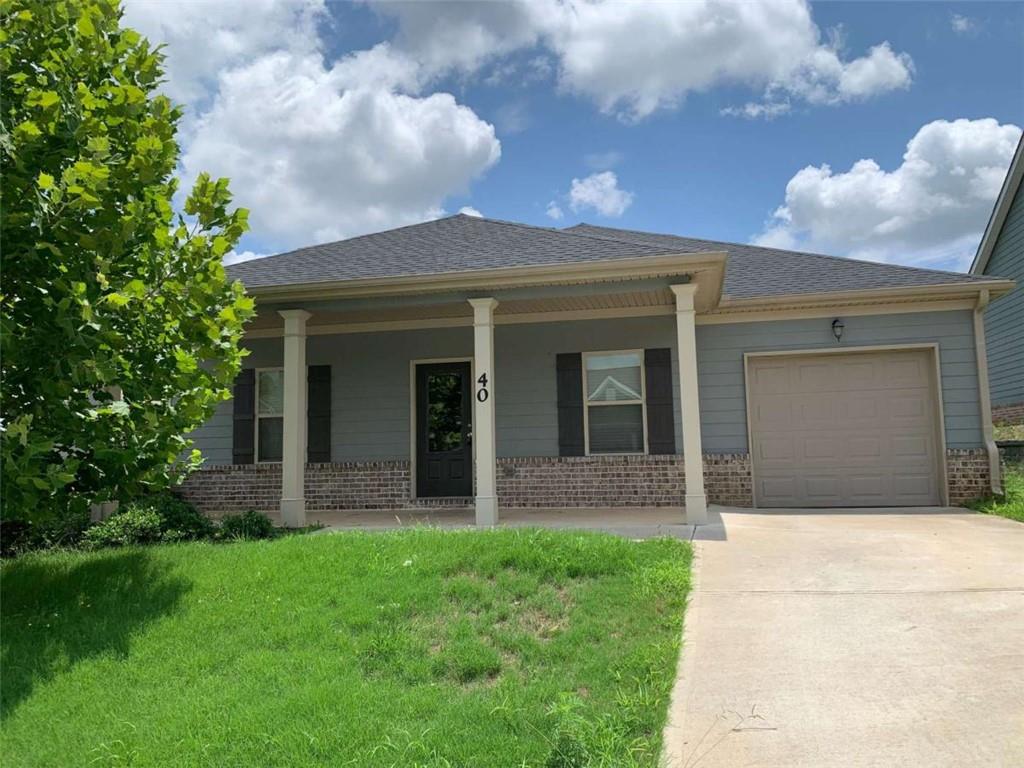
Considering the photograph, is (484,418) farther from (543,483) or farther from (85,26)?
(85,26)

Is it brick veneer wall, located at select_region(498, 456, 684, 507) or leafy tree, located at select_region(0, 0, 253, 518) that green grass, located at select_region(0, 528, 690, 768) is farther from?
brick veneer wall, located at select_region(498, 456, 684, 507)

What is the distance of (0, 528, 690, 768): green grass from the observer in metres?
2.97

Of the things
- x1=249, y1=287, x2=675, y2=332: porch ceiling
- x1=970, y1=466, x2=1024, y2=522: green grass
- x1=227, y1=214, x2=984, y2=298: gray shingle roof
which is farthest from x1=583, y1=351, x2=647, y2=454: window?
x1=970, y1=466, x2=1024, y2=522: green grass

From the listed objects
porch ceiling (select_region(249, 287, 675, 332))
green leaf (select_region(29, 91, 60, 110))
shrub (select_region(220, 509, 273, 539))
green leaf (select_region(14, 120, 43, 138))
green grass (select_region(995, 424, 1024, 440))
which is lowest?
shrub (select_region(220, 509, 273, 539))

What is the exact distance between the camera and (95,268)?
425 centimetres

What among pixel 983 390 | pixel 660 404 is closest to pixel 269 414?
pixel 660 404

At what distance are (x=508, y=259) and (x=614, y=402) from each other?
2.74 meters

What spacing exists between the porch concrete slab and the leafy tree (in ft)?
10.4

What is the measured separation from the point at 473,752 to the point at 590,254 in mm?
5503

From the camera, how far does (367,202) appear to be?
1549 centimetres

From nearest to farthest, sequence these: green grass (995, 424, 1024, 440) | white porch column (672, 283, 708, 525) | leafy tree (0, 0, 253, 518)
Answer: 1. leafy tree (0, 0, 253, 518)
2. white porch column (672, 283, 708, 525)
3. green grass (995, 424, 1024, 440)

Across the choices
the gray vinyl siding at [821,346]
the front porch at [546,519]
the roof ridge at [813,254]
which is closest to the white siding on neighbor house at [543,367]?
the gray vinyl siding at [821,346]

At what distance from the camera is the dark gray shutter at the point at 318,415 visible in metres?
9.89

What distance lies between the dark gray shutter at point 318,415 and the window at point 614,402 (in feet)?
12.4
